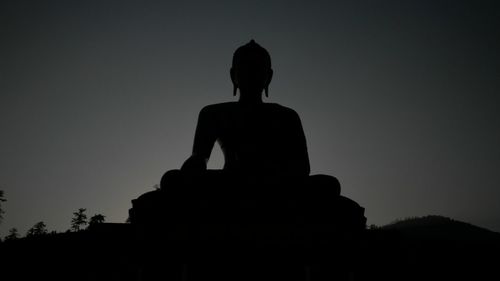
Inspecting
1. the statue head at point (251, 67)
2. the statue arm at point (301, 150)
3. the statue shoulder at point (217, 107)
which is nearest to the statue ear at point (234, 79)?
the statue head at point (251, 67)

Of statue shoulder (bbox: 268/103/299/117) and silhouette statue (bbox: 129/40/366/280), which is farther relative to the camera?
statue shoulder (bbox: 268/103/299/117)

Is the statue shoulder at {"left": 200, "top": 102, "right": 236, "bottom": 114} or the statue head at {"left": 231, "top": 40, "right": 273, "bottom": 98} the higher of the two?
the statue head at {"left": 231, "top": 40, "right": 273, "bottom": 98}

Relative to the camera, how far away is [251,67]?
5.08 meters

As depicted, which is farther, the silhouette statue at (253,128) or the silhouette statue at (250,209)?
the silhouette statue at (253,128)

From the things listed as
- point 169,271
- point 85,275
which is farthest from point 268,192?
point 85,275

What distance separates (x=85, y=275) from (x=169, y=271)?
729 mm

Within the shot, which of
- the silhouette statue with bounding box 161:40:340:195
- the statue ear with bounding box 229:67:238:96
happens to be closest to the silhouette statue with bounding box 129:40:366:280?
the silhouette statue with bounding box 161:40:340:195

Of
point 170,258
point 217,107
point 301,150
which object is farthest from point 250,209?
point 217,107

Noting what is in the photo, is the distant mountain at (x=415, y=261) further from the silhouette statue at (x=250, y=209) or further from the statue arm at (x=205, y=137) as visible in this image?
the statue arm at (x=205, y=137)

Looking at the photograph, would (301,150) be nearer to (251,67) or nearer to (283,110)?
(283,110)

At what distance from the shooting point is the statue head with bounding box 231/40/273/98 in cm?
509

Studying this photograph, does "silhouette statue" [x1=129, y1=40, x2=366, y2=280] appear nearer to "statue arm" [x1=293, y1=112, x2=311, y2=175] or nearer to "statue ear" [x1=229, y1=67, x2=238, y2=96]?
"statue arm" [x1=293, y1=112, x2=311, y2=175]

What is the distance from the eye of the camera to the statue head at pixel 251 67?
5.09 metres

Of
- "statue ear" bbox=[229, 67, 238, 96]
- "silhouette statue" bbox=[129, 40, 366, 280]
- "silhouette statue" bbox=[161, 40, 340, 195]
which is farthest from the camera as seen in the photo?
"statue ear" bbox=[229, 67, 238, 96]
